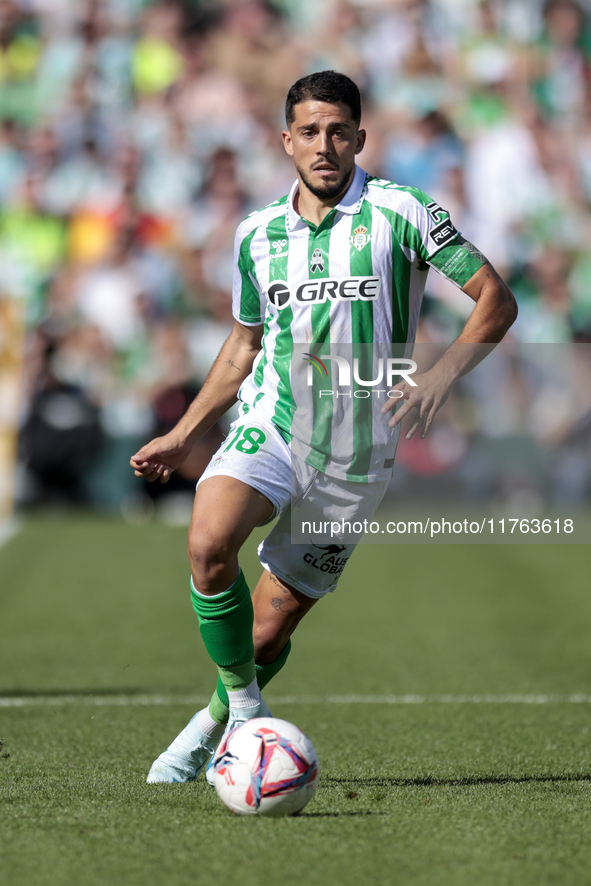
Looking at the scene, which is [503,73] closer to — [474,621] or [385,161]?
[385,161]

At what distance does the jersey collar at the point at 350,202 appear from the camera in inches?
160

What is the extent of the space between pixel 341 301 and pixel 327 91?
70 centimetres

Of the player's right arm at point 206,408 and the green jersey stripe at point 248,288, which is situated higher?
the green jersey stripe at point 248,288

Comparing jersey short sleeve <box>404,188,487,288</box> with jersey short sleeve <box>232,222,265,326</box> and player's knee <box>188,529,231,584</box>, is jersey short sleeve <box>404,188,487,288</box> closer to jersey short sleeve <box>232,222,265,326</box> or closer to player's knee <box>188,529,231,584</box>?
jersey short sleeve <box>232,222,265,326</box>

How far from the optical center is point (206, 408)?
4.25m

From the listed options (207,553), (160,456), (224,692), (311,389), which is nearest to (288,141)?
(311,389)

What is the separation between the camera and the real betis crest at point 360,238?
400cm

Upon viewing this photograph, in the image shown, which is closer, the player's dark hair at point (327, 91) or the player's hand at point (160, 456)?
the player's dark hair at point (327, 91)

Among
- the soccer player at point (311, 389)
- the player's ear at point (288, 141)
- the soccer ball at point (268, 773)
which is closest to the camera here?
the soccer ball at point (268, 773)

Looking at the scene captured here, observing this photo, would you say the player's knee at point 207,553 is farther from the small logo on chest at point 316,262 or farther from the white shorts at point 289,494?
the small logo on chest at point 316,262

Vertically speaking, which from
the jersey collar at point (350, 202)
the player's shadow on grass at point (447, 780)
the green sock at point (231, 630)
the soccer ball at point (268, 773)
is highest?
the jersey collar at point (350, 202)

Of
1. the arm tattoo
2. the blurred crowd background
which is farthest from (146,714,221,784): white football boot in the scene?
the blurred crowd background

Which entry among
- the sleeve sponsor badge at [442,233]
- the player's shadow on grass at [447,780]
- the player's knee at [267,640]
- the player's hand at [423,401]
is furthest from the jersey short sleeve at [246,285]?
the player's shadow on grass at [447,780]

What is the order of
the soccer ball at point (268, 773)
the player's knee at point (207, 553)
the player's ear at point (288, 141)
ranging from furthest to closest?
1. the player's ear at point (288, 141)
2. the player's knee at point (207, 553)
3. the soccer ball at point (268, 773)
